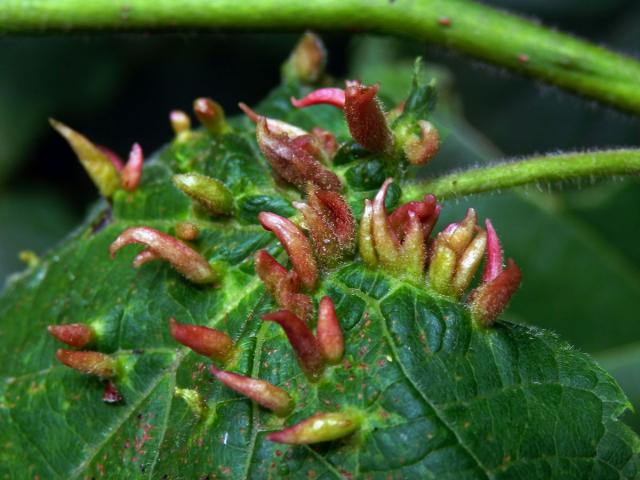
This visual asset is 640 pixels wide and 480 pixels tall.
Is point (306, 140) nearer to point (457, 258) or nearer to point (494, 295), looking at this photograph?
point (457, 258)

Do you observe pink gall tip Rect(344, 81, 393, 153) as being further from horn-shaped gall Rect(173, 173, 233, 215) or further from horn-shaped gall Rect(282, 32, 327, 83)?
horn-shaped gall Rect(282, 32, 327, 83)

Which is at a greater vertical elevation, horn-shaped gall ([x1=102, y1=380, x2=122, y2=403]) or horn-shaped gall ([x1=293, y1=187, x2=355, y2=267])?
horn-shaped gall ([x1=293, y1=187, x2=355, y2=267])

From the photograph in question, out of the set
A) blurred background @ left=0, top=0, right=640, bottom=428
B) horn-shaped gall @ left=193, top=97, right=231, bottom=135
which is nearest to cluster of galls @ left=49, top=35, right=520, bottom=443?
horn-shaped gall @ left=193, top=97, right=231, bottom=135

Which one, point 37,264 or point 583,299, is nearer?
point 37,264

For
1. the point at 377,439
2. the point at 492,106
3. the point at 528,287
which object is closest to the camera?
the point at 377,439

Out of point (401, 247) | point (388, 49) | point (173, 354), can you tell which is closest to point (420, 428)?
point (401, 247)

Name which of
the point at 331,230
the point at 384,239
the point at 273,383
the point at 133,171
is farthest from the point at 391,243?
the point at 133,171

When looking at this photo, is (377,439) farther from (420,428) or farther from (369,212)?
(369,212)
